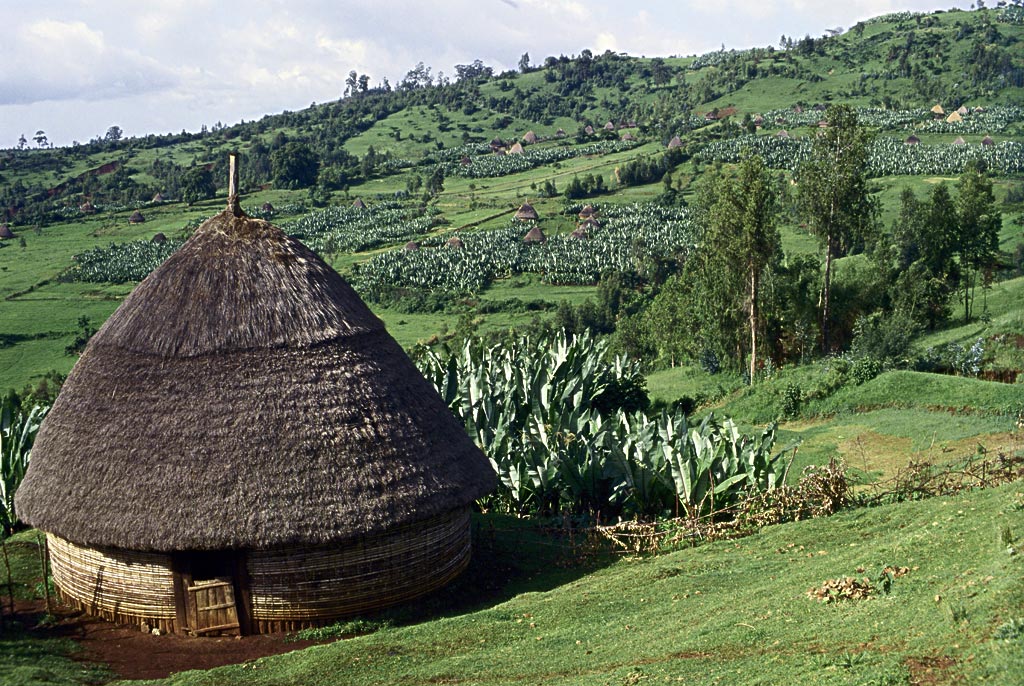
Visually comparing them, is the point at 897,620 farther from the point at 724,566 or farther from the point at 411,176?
the point at 411,176

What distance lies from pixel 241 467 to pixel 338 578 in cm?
215

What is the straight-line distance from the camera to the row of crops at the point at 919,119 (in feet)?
330

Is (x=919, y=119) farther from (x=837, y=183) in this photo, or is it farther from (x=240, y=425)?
(x=240, y=425)

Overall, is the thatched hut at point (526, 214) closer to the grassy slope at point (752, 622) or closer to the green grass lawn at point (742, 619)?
the green grass lawn at point (742, 619)

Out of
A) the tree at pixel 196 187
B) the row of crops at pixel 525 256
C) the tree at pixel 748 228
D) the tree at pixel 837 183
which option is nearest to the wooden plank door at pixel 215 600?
the tree at pixel 748 228

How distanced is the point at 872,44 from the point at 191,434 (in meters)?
155

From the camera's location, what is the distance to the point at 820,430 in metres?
27.1

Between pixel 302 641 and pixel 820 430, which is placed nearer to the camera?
pixel 302 641

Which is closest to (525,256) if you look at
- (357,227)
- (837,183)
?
(357,227)

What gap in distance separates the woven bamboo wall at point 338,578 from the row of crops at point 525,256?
5637cm

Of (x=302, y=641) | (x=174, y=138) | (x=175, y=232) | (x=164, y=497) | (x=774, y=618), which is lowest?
(x=302, y=641)

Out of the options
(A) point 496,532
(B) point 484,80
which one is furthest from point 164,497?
(B) point 484,80

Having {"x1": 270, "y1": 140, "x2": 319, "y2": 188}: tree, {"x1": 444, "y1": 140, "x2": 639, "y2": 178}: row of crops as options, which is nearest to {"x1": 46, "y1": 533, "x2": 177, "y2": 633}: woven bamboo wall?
{"x1": 444, "y1": 140, "x2": 639, "y2": 178}: row of crops

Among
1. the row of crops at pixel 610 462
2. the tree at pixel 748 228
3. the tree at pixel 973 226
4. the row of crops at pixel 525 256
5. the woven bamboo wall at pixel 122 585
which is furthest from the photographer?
the row of crops at pixel 525 256
